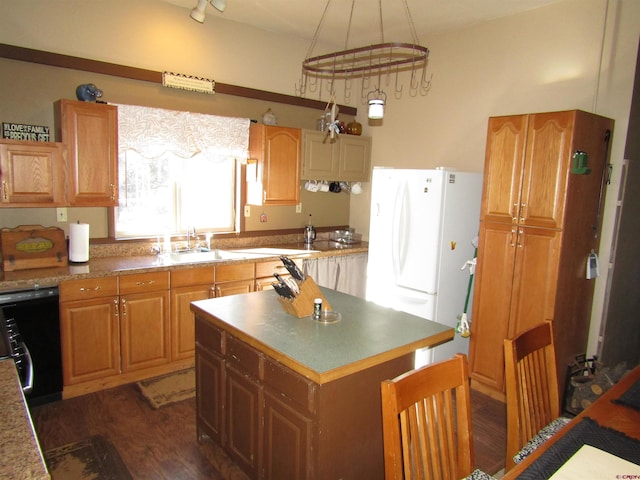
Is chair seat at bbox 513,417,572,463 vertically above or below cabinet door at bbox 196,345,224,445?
above

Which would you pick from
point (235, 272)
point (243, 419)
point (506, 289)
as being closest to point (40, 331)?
point (235, 272)

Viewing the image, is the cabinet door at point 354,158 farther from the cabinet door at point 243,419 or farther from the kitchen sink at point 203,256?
the cabinet door at point 243,419

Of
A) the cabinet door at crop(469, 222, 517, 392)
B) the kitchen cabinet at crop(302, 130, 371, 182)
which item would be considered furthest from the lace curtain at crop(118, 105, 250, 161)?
the cabinet door at crop(469, 222, 517, 392)

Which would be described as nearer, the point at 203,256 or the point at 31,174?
the point at 31,174

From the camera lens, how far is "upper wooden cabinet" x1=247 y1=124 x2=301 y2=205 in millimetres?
4117

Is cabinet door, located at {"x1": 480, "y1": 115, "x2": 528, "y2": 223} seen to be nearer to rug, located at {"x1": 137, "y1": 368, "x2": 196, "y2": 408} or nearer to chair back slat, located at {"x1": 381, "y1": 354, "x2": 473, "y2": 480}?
chair back slat, located at {"x1": 381, "y1": 354, "x2": 473, "y2": 480}

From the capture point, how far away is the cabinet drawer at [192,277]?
134 inches

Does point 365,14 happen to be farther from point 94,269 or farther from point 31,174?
point 94,269

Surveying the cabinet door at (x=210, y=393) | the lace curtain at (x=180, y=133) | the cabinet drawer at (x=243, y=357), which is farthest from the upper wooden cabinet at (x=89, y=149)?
the cabinet drawer at (x=243, y=357)

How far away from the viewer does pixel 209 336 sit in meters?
2.35

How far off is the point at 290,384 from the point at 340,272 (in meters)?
2.71

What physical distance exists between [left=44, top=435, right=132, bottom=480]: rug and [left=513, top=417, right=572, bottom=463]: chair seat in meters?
1.95

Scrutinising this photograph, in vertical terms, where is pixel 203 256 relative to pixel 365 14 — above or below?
below

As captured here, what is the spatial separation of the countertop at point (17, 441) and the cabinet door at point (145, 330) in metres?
1.90
